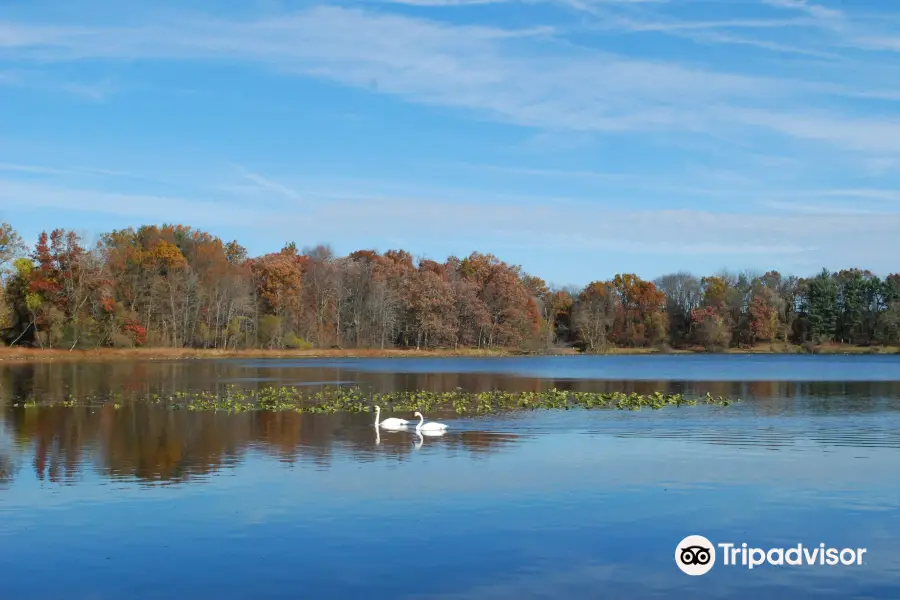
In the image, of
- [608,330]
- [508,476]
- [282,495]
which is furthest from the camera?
[608,330]

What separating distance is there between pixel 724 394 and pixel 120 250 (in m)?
70.6

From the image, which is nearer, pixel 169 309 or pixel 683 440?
pixel 683 440

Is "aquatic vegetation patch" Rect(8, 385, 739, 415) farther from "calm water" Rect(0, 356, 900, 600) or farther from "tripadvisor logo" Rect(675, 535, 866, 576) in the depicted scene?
"tripadvisor logo" Rect(675, 535, 866, 576)

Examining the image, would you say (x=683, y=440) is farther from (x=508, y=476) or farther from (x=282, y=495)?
(x=282, y=495)

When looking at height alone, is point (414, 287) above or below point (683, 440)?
above

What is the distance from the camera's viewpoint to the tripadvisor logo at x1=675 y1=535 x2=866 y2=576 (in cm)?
1252

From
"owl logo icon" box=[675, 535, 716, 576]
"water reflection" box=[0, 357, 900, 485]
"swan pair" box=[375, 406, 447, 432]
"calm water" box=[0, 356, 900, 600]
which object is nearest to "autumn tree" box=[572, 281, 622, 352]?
"water reflection" box=[0, 357, 900, 485]

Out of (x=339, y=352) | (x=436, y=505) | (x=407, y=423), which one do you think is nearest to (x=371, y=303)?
(x=339, y=352)

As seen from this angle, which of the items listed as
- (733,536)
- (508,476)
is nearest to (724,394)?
(508,476)

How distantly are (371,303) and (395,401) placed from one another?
214ft

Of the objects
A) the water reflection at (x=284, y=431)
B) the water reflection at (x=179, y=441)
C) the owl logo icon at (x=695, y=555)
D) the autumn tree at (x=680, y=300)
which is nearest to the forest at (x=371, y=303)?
the autumn tree at (x=680, y=300)

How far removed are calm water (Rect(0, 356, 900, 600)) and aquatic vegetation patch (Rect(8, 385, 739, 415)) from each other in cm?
360

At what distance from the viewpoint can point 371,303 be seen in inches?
4001

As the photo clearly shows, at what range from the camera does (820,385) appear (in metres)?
48.9
